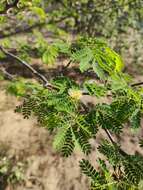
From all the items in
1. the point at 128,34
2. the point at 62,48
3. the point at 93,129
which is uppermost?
the point at 128,34

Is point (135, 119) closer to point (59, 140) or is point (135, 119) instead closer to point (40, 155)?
point (59, 140)

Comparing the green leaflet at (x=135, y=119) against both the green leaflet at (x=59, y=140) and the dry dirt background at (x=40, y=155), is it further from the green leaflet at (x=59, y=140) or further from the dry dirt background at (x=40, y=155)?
the dry dirt background at (x=40, y=155)

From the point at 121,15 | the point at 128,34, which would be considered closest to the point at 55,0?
the point at 121,15

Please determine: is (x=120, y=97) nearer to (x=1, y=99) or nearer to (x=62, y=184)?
(x=62, y=184)

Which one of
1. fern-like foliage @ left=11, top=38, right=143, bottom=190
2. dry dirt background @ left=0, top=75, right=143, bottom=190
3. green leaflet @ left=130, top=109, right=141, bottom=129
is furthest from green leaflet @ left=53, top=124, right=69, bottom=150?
dry dirt background @ left=0, top=75, right=143, bottom=190

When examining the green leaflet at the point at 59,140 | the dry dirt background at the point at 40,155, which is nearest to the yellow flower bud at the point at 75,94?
the green leaflet at the point at 59,140

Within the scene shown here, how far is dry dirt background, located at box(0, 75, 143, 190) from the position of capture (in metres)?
5.95

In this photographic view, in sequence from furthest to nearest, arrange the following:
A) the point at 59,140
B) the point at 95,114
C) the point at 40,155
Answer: the point at 40,155, the point at 95,114, the point at 59,140

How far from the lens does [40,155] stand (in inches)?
251

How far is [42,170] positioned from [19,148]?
2.13 ft

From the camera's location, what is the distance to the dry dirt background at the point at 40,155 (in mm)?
5953

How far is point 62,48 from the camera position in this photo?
2816mm

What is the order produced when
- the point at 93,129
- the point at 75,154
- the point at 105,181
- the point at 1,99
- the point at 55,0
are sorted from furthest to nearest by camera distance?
the point at 55,0
the point at 1,99
the point at 75,154
the point at 93,129
the point at 105,181

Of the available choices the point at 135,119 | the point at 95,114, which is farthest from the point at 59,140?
the point at 135,119
